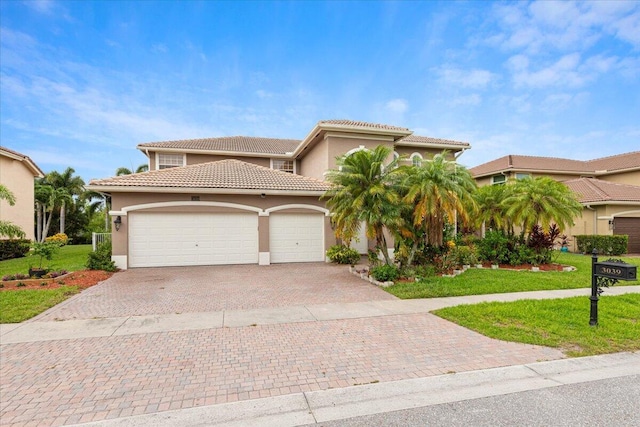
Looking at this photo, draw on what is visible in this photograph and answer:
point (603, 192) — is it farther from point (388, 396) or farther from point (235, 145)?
point (235, 145)

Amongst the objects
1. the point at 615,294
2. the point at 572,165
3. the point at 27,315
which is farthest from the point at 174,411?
the point at 572,165

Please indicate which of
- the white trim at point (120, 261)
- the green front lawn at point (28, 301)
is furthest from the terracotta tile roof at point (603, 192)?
the green front lawn at point (28, 301)

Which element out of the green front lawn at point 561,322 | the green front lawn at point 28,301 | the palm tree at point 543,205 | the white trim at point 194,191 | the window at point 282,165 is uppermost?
the window at point 282,165

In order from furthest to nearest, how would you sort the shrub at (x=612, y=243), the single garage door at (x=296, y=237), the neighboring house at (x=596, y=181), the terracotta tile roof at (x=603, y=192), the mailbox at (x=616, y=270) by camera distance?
the neighboring house at (x=596, y=181), the terracotta tile roof at (x=603, y=192), the shrub at (x=612, y=243), the single garage door at (x=296, y=237), the mailbox at (x=616, y=270)

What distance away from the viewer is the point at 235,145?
76.3 ft

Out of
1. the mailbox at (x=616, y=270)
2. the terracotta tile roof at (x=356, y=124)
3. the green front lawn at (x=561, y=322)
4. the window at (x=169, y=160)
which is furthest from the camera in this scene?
the window at (x=169, y=160)

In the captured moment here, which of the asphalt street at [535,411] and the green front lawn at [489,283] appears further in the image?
the green front lawn at [489,283]

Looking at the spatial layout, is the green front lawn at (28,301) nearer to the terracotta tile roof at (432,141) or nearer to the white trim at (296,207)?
the white trim at (296,207)

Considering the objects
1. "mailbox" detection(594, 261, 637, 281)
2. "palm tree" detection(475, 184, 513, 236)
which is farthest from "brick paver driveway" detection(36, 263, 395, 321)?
"palm tree" detection(475, 184, 513, 236)

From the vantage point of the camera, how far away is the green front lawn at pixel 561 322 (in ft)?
17.1

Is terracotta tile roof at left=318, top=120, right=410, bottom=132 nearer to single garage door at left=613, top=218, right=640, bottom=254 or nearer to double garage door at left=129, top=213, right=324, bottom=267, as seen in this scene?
double garage door at left=129, top=213, right=324, bottom=267

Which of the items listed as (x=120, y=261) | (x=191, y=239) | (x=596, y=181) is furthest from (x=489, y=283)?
(x=596, y=181)

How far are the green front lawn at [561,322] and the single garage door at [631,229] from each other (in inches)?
652

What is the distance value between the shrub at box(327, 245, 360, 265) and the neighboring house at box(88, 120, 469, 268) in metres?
0.65
